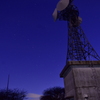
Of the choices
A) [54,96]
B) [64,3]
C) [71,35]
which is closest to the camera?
[64,3]

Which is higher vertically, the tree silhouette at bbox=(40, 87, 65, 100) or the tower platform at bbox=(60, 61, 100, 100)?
the tree silhouette at bbox=(40, 87, 65, 100)

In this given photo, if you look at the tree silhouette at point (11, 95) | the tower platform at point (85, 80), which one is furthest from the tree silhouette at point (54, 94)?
the tower platform at point (85, 80)

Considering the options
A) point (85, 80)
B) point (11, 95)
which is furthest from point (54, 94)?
point (85, 80)

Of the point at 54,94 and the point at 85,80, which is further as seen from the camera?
the point at 54,94

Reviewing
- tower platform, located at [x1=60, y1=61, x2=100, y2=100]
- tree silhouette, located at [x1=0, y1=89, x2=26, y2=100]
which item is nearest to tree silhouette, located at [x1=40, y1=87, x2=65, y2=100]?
tree silhouette, located at [x1=0, y1=89, x2=26, y2=100]

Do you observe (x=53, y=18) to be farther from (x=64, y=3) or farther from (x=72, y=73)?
(x=72, y=73)

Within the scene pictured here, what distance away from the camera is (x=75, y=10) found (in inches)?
624

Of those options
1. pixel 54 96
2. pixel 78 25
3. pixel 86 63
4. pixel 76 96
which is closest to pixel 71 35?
pixel 78 25

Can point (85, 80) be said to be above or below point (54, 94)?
below

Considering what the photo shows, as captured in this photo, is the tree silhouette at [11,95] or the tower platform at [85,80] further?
the tree silhouette at [11,95]

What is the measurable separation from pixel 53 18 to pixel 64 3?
11.7 ft

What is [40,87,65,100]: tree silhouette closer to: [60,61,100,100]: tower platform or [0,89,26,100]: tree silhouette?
[0,89,26,100]: tree silhouette

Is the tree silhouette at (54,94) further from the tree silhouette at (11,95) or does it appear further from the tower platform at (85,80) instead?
the tower platform at (85,80)

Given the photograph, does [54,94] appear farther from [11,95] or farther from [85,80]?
[85,80]
